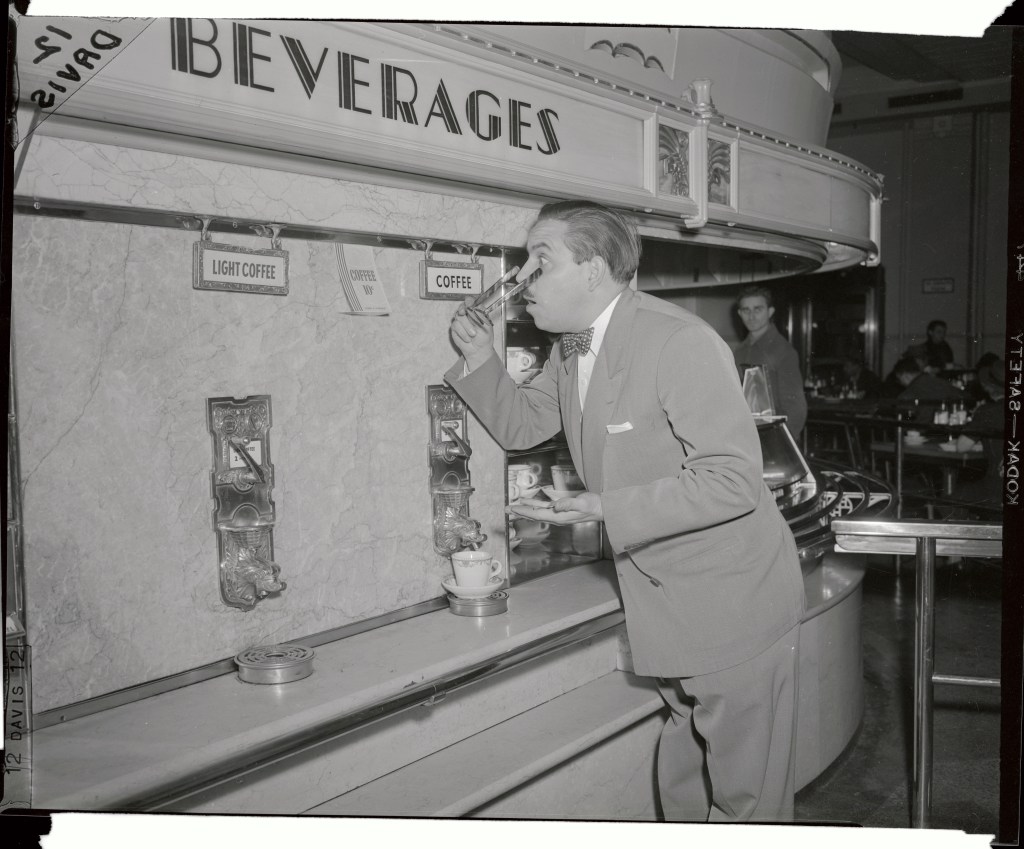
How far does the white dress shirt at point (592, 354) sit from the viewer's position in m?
1.99

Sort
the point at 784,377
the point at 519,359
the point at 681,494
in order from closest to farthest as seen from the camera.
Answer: the point at 681,494, the point at 519,359, the point at 784,377

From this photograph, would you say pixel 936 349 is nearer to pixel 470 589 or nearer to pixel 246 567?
pixel 470 589

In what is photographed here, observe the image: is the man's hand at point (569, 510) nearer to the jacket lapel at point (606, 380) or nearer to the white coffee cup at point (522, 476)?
the jacket lapel at point (606, 380)

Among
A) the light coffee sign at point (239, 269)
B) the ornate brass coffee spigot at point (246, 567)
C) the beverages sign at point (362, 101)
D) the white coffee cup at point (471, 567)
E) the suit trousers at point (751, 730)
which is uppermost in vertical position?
the beverages sign at point (362, 101)

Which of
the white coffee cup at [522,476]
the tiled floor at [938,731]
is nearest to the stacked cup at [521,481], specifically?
the white coffee cup at [522,476]

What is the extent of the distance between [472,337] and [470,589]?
2.06ft

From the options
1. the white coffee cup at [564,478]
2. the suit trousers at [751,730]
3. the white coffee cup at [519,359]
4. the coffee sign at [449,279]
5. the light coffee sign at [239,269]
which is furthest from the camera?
the white coffee cup at [564,478]

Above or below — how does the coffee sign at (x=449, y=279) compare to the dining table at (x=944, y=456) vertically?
above

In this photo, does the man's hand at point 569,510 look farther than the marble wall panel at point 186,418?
Yes

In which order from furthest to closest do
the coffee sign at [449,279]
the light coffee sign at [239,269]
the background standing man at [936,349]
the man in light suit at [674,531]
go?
the background standing man at [936,349], the coffee sign at [449,279], the man in light suit at [674,531], the light coffee sign at [239,269]

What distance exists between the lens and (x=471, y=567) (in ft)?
7.18

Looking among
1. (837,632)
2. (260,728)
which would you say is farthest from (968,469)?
(260,728)

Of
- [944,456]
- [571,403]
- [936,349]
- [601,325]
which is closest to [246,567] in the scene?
[571,403]

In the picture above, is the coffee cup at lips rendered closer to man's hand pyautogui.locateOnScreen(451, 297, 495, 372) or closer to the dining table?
man's hand pyautogui.locateOnScreen(451, 297, 495, 372)
